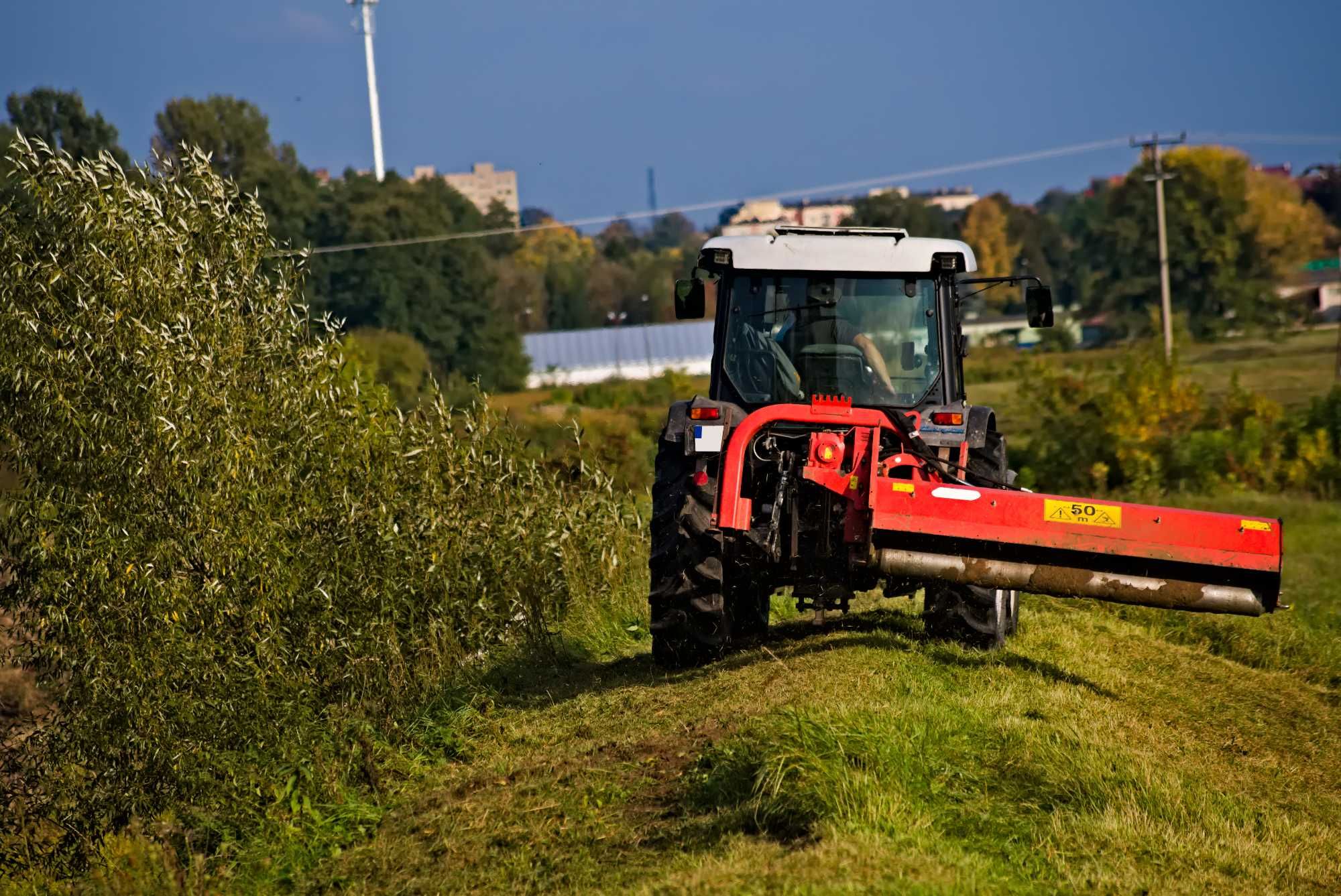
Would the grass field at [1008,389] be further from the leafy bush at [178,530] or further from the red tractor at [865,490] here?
the red tractor at [865,490]

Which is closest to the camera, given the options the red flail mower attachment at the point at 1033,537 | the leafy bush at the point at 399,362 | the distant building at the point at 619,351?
the red flail mower attachment at the point at 1033,537

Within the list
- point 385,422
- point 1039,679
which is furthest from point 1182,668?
point 385,422

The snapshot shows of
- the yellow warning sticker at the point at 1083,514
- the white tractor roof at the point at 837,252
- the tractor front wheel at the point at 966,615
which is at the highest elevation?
the white tractor roof at the point at 837,252

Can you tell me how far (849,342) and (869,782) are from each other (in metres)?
3.49

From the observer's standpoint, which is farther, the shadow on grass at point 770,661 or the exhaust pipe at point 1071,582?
the shadow on grass at point 770,661

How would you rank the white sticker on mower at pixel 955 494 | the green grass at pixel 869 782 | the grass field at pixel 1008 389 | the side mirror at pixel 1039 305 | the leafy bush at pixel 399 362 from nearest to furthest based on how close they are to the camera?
the green grass at pixel 869 782, the white sticker on mower at pixel 955 494, the side mirror at pixel 1039 305, the grass field at pixel 1008 389, the leafy bush at pixel 399 362

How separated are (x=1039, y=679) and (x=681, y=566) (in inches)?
80.9

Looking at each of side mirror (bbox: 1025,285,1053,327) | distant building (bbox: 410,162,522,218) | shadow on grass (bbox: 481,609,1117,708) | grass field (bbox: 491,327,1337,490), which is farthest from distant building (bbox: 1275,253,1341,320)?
distant building (bbox: 410,162,522,218)

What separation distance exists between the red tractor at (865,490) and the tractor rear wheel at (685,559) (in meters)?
0.01

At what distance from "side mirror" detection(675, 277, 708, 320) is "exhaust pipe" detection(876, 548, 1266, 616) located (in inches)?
92.5

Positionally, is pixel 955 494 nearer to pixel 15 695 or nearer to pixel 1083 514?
pixel 1083 514

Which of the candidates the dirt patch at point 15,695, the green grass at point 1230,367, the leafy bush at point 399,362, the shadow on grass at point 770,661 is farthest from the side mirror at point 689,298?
the leafy bush at point 399,362

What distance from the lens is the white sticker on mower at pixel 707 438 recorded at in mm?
8539

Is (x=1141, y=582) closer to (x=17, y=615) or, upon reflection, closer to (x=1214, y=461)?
(x=17, y=615)
